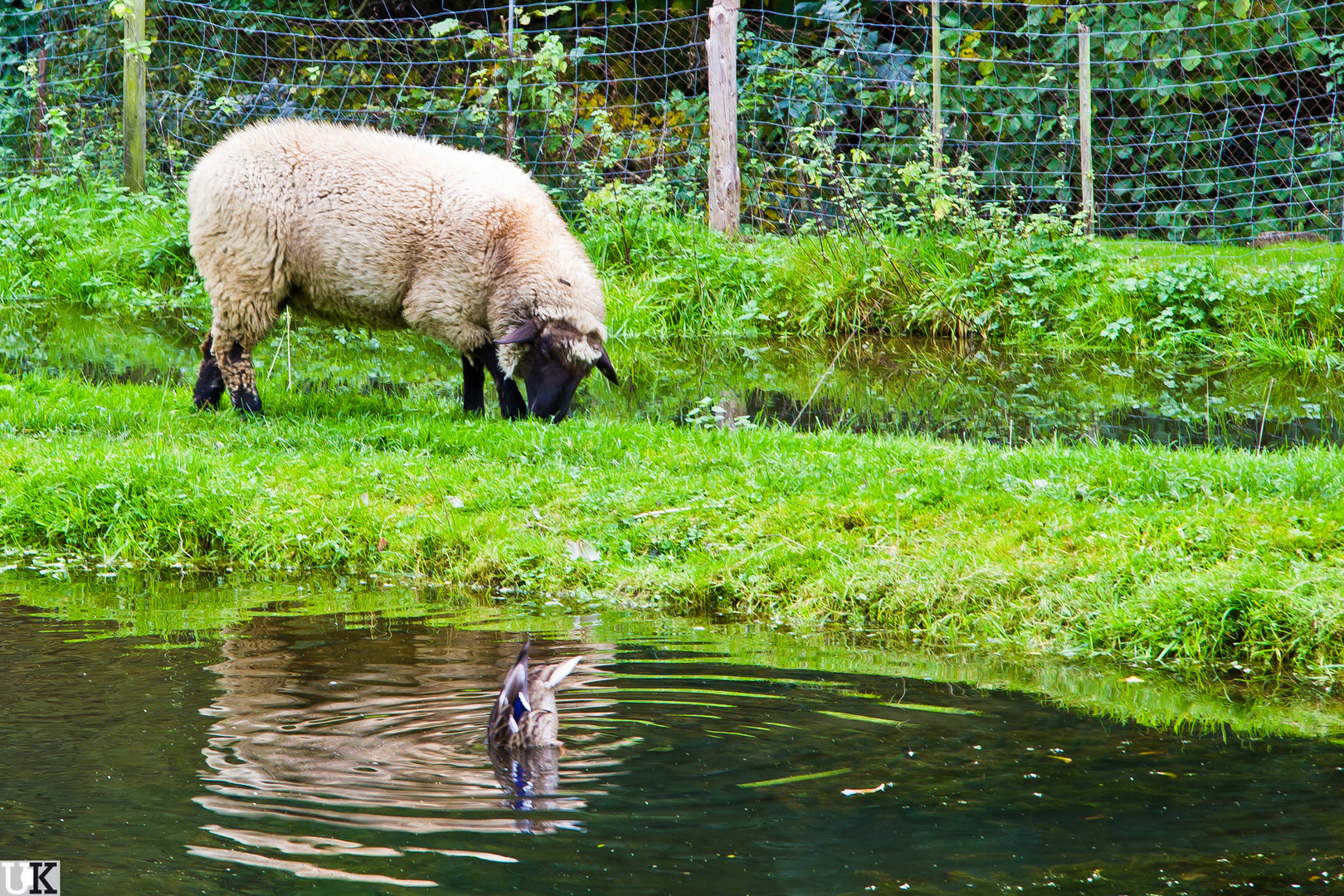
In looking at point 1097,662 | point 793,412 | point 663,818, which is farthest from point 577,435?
point 663,818

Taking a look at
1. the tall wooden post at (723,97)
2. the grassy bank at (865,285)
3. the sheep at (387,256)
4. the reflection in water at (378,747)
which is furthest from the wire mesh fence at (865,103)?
the reflection in water at (378,747)

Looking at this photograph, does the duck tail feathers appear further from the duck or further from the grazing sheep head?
the grazing sheep head

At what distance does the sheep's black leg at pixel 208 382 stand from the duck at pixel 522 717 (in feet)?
17.7

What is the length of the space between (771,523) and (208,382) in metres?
4.43

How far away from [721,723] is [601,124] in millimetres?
9325

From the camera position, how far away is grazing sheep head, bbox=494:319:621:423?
8305 millimetres

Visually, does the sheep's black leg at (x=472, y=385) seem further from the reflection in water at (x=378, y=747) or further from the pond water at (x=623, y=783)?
the pond water at (x=623, y=783)

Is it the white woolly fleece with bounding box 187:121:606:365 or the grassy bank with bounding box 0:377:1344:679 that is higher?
the white woolly fleece with bounding box 187:121:606:365

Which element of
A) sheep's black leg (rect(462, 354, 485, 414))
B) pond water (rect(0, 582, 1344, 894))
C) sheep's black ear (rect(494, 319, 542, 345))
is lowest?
pond water (rect(0, 582, 1344, 894))

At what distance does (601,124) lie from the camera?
1258 cm

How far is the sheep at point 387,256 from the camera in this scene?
27.2 ft

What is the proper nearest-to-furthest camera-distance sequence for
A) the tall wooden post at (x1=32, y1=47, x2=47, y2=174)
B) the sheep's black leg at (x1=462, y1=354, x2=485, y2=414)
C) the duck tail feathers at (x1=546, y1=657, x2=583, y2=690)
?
the duck tail feathers at (x1=546, y1=657, x2=583, y2=690) → the sheep's black leg at (x1=462, y1=354, x2=485, y2=414) → the tall wooden post at (x1=32, y1=47, x2=47, y2=174)

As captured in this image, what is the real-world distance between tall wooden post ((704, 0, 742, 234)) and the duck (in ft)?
29.9

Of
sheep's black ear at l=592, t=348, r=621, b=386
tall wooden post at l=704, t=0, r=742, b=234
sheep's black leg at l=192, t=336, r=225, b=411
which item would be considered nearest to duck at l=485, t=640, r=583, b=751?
sheep's black ear at l=592, t=348, r=621, b=386
